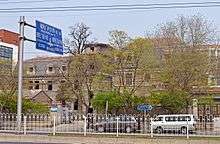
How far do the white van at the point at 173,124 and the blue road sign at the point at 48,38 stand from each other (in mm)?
8173

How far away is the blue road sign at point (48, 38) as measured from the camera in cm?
3022

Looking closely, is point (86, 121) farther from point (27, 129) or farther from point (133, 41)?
point (133, 41)

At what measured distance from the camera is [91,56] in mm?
48875

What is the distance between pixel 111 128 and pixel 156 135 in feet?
12.4

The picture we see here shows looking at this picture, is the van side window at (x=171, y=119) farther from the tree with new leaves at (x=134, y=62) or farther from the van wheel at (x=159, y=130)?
the tree with new leaves at (x=134, y=62)

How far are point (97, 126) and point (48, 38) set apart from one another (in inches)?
261

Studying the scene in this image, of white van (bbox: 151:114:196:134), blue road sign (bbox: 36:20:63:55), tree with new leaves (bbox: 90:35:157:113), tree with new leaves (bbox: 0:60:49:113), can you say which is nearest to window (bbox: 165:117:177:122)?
white van (bbox: 151:114:196:134)

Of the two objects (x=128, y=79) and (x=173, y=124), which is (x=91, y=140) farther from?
(x=128, y=79)

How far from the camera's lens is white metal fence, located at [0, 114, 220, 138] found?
29.2 meters

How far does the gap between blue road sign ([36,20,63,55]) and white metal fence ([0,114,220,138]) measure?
4465 millimetres

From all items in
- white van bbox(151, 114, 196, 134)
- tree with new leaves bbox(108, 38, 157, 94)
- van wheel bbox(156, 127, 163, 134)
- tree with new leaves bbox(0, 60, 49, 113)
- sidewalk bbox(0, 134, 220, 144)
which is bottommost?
sidewalk bbox(0, 134, 220, 144)

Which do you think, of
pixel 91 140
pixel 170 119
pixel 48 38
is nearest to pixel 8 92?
pixel 170 119

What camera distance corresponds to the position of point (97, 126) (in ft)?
101

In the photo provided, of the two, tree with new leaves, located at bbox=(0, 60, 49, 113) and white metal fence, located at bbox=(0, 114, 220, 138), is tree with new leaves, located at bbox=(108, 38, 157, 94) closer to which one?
tree with new leaves, located at bbox=(0, 60, 49, 113)
